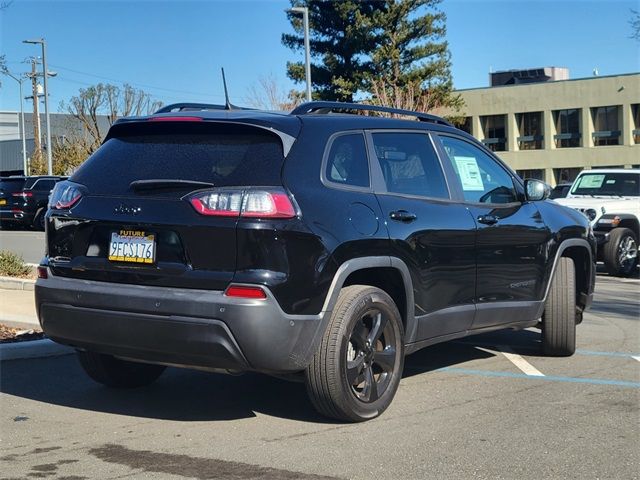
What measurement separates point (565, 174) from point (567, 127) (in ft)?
9.17

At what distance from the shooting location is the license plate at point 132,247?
15.1 ft

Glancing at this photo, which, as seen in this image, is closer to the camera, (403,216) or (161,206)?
(161,206)

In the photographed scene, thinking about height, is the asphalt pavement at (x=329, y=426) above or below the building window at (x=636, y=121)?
below

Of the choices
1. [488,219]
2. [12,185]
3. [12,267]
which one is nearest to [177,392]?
[488,219]

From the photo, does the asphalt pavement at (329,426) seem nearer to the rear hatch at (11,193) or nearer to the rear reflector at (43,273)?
the rear reflector at (43,273)

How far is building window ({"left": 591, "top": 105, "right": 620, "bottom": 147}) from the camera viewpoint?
4678 centimetres

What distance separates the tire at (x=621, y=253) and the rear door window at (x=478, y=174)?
8.19m

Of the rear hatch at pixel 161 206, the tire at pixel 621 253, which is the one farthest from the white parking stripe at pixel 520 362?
the tire at pixel 621 253

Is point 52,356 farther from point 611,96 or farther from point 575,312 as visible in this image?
point 611,96

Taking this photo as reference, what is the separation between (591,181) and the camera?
15.9 m

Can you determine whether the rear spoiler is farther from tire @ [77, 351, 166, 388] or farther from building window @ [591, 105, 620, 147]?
building window @ [591, 105, 620, 147]

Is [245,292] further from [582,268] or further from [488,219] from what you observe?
Answer: [582,268]

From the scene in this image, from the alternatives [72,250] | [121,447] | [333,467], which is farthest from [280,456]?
[72,250]

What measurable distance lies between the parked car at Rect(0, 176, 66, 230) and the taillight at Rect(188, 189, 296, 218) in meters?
23.4
